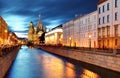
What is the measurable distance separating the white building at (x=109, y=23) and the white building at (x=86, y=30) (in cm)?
409

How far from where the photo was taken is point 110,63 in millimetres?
41375

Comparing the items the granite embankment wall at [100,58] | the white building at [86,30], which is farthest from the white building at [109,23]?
the granite embankment wall at [100,58]

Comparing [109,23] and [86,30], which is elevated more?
[109,23]

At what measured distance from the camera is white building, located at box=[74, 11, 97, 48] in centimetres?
8319

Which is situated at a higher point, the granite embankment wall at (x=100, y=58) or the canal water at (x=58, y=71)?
the granite embankment wall at (x=100, y=58)

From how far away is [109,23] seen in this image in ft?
232

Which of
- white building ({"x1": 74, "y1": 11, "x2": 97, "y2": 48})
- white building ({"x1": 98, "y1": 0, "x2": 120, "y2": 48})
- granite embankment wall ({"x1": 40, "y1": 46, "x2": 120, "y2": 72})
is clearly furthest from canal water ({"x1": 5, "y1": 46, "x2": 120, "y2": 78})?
white building ({"x1": 74, "y1": 11, "x2": 97, "y2": 48})

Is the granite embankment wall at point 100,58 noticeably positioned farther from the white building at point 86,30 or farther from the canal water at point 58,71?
the white building at point 86,30

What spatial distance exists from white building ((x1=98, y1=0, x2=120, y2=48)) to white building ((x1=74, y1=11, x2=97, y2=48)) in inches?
161

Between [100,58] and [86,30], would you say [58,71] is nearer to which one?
[100,58]

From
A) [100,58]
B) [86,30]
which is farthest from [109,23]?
[100,58]

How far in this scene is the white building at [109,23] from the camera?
2603 inches

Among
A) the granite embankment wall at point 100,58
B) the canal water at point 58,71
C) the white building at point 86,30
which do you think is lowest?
the canal water at point 58,71

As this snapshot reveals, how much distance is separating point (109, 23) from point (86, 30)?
24434mm
